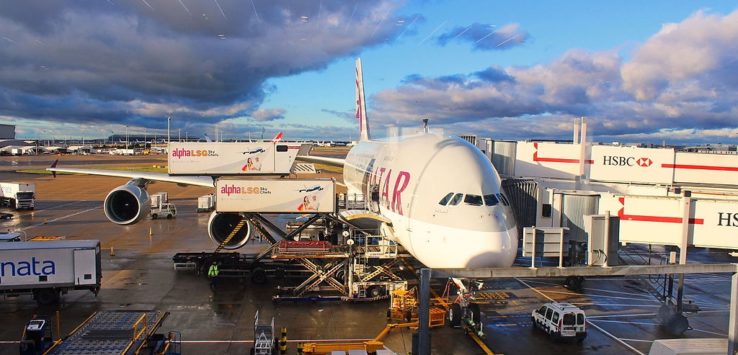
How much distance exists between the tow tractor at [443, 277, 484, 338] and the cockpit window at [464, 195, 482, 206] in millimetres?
2506

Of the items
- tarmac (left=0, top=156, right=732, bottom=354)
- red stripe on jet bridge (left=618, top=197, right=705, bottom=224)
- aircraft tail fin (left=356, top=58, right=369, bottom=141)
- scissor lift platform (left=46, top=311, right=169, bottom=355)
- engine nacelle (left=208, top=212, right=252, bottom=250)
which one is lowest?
tarmac (left=0, top=156, right=732, bottom=354)

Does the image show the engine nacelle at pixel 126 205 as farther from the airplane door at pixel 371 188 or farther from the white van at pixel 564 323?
the white van at pixel 564 323

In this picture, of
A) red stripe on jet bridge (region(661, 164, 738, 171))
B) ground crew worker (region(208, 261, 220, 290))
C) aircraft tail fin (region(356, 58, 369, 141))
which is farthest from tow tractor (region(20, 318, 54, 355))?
red stripe on jet bridge (region(661, 164, 738, 171))

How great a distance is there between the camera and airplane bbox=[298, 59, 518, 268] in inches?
527

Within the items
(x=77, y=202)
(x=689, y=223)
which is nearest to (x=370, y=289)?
(x=689, y=223)

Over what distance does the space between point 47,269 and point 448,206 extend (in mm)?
14330

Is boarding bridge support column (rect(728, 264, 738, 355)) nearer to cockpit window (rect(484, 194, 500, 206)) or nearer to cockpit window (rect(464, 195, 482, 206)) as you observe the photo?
cockpit window (rect(484, 194, 500, 206))

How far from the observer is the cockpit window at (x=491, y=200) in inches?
557

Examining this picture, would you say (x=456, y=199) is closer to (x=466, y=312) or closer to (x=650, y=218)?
(x=466, y=312)

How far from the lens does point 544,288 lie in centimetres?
2252

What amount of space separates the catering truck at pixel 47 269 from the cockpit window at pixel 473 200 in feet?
44.2

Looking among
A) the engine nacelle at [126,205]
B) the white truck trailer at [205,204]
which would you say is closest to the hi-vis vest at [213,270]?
the engine nacelle at [126,205]

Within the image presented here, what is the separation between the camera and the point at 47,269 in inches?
722

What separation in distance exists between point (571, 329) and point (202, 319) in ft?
38.5
